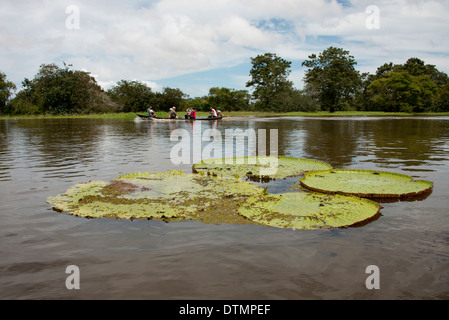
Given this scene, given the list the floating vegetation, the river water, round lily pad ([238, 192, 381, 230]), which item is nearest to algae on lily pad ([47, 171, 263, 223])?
the floating vegetation

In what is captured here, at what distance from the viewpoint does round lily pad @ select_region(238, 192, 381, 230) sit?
4492 mm

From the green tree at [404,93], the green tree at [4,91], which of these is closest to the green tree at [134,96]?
the green tree at [4,91]

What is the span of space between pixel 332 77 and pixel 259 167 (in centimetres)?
4747

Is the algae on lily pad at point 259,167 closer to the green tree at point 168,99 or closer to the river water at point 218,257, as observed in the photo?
the river water at point 218,257

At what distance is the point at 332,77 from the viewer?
5138 cm

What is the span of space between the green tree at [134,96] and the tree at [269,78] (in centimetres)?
1763

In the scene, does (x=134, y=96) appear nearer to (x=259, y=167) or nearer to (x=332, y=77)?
(x=332, y=77)

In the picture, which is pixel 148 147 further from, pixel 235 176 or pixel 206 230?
pixel 206 230

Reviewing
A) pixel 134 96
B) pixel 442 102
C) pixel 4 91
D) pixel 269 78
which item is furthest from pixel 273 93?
pixel 4 91

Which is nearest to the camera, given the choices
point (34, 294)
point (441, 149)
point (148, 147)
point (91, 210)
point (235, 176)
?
point (34, 294)

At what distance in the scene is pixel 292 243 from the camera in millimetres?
3990

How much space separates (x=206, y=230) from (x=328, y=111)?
54.6 m

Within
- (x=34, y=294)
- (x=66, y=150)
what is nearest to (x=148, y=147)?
(x=66, y=150)
